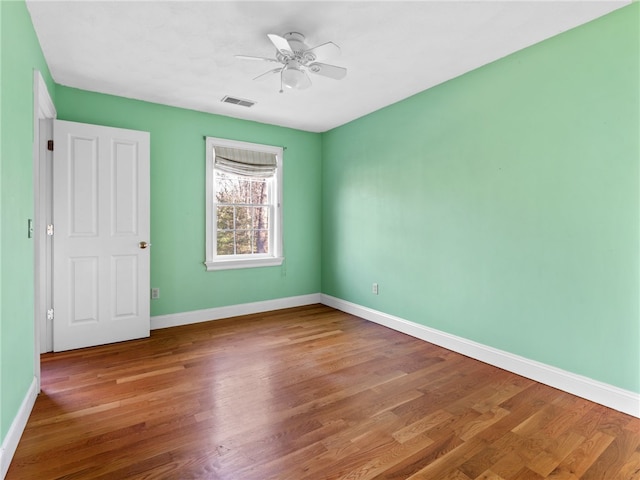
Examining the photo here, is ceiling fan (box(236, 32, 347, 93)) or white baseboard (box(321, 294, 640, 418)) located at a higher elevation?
ceiling fan (box(236, 32, 347, 93))

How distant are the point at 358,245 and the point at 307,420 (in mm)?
2628

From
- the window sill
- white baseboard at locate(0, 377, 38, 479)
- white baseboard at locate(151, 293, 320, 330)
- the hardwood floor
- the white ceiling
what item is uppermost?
the white ceiling

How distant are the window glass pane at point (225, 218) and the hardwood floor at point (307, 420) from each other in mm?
1681

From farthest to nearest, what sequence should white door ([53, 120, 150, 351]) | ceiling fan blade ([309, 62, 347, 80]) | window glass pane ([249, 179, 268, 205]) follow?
window glass pane ([249, 179, 268, 205]) → white door ([53, 120, 150, 351]) → ceiling fan blade ([309, 62, 347, 80])

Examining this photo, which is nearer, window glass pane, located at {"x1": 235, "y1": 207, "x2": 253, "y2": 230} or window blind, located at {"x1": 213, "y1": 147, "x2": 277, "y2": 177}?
window blind, located at {"x1": 213, "y1": 147, "x2": 277, "y2": 177}

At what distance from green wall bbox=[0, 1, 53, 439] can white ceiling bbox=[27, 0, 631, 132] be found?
0.42 m

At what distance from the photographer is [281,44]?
2256 millimetres

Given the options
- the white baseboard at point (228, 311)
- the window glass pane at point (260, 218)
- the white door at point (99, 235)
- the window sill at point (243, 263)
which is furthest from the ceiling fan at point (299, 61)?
the white baseboard at point (228, 311)

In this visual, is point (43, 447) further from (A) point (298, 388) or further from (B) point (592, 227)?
(B) point (592, 227)

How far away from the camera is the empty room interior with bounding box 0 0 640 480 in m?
1.86

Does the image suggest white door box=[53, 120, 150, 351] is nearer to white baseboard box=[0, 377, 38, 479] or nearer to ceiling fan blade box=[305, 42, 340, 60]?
white baseboard box=[0, 377, 38, 479]

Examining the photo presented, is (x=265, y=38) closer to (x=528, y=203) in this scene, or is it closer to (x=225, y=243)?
(x=528, y=203)

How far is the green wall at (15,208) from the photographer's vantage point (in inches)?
66.3

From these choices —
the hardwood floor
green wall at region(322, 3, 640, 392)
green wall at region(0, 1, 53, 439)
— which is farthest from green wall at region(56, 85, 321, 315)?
green wall at region(322, 3, 640, 392)
